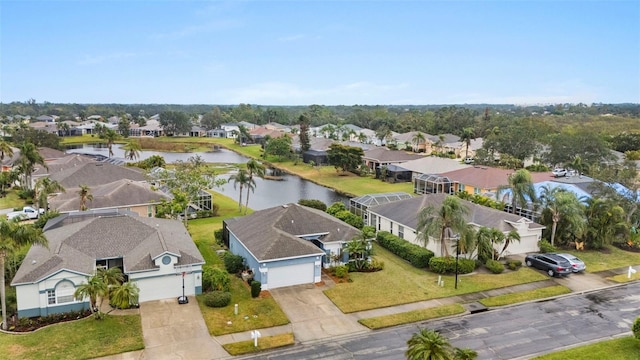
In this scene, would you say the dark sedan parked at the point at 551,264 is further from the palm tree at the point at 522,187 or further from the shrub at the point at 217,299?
the shrub at the point at 217,299

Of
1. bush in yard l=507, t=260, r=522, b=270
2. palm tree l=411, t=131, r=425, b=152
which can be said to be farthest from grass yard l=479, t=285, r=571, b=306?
palm tree l=411, t=131, r=425, b=152

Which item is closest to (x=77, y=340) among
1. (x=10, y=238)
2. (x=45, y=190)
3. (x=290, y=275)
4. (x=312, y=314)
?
(x=10, y=238)

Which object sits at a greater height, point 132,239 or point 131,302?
point 132,239

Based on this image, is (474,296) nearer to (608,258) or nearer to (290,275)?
(290,275)

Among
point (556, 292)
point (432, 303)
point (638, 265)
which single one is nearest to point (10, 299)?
point (432, 303)

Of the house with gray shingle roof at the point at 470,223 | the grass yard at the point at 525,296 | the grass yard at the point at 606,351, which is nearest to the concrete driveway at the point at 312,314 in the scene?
the grass yard at the point at 525,296

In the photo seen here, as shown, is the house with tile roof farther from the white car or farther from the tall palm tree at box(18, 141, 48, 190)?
the white car

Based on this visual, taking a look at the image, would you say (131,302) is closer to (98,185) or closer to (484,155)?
(98,185)
